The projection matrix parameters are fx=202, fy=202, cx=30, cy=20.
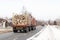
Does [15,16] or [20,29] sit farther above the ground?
[15,16]

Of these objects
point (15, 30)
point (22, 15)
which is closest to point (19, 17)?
point (22, 15)

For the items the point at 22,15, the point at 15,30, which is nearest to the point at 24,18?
the point at 22,15

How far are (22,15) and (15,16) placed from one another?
150 centimetres

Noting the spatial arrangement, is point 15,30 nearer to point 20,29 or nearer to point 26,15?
point 20,29

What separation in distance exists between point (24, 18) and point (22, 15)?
0.73m

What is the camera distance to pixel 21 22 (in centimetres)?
4091

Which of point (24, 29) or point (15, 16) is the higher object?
point (15, 16)

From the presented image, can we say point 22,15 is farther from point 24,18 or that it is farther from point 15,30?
point 15,30

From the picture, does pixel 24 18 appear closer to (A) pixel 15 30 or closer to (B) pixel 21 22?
(B) pixel 21 22

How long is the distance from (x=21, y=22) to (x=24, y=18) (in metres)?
1.03

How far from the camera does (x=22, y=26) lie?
41.1 meters

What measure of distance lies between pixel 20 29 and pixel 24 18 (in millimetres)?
2533

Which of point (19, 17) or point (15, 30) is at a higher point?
point (19, 17)

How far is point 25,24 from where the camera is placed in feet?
134
